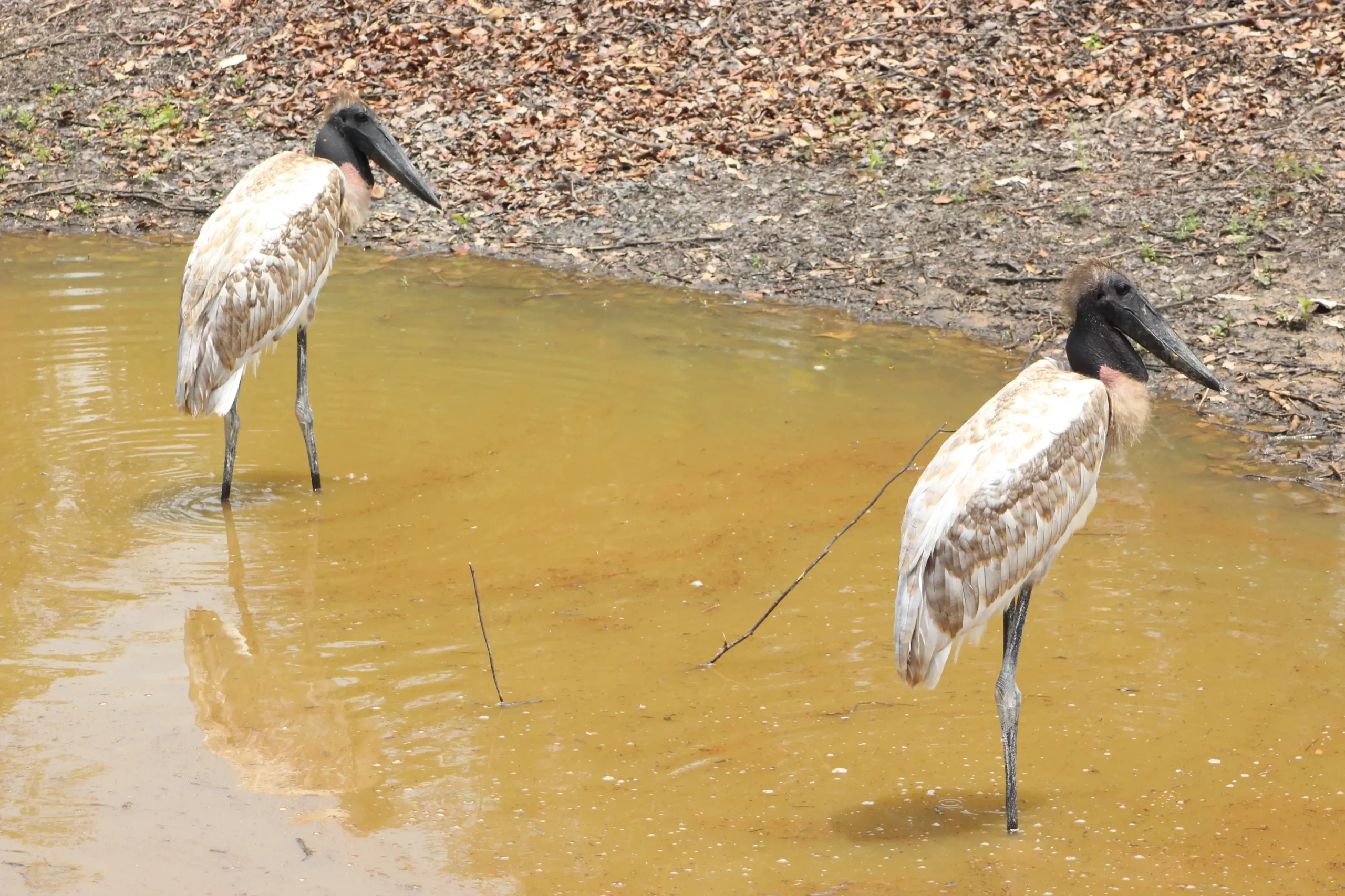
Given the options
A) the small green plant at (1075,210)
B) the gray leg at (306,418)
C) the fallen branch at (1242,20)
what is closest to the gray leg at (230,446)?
the gray leg at (306,418)

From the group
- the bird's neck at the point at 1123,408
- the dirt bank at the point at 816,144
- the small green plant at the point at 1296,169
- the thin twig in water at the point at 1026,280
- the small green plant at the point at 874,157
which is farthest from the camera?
the small green plant at the point at 874,157

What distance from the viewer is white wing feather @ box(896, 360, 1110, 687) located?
4441 millimetres

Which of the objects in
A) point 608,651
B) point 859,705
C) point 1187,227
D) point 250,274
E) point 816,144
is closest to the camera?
point 859,705

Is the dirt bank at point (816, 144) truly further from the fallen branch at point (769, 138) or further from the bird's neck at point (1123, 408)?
the bird's neck at point (1123, 408)

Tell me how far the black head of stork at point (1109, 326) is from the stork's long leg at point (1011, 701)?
0.81 metres

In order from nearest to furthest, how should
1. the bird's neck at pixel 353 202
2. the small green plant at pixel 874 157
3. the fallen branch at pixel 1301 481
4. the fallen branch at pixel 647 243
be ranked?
1. the fallen branch at pixel 1301 481
2. the bird's neck at pixel 353 202
3. the fallen branch at pixel 647 243
4. the small green plant at pixel 874 157

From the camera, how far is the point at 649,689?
5.29 m

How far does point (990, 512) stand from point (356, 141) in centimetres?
470

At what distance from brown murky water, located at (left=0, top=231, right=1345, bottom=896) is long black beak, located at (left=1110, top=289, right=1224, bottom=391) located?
46.6 inches

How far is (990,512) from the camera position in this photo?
447 centimetres

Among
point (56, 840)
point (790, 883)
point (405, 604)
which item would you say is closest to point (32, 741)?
point (56, 840)

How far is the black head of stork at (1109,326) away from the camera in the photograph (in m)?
4.79

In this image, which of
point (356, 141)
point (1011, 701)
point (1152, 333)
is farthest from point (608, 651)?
point (356, 141)

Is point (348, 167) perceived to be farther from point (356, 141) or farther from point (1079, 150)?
point (1079, 150)
